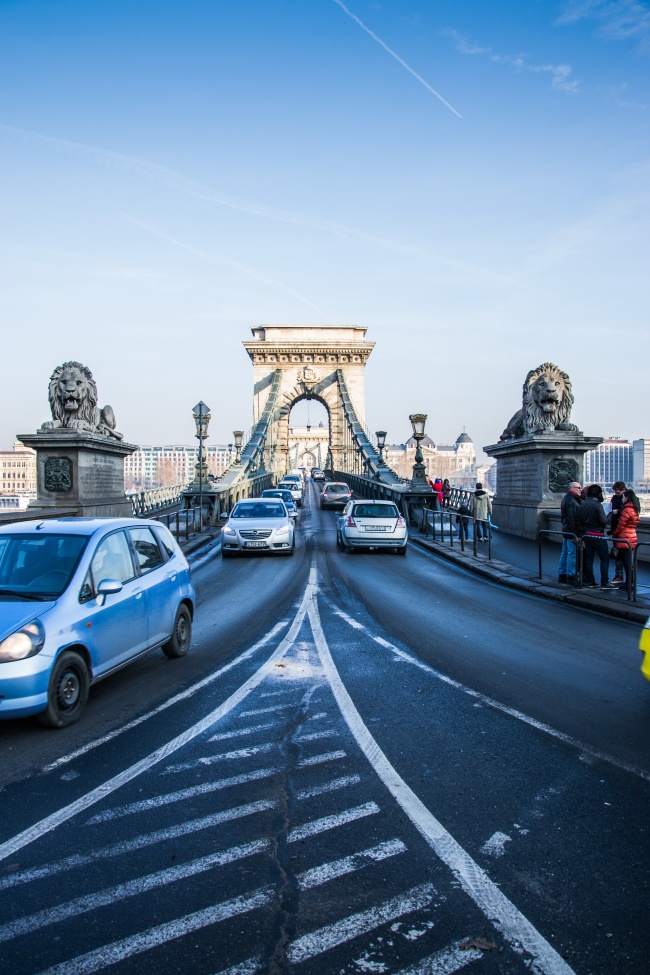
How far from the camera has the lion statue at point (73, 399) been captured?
18.8 m

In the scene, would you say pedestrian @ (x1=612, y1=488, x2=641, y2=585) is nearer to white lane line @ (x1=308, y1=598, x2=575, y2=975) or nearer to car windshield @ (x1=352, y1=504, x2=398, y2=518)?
car windshield @ (x1=352, y1=504, x2=398, y2=518)

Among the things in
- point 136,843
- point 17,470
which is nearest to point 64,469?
point 136,843

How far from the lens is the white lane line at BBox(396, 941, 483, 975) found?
2.45 meters

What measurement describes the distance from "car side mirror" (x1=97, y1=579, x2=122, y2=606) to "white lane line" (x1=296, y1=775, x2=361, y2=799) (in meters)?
2.51

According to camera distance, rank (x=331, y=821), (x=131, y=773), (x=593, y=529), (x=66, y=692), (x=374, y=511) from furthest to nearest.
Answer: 1. (x=374, y=511)
2. (x=593, y=529)
3. (x=66, y=692)
4. (x=131, y=773)
5. (x=331, y=821)

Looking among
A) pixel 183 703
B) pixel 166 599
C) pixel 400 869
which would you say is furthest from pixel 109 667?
pixel 400 869

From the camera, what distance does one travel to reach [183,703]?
224 inches

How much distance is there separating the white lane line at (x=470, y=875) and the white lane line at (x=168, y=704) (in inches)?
65.4

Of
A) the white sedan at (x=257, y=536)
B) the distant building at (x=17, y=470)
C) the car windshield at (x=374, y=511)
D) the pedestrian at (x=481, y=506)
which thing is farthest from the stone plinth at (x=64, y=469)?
the distant building at (x=17, y=470)

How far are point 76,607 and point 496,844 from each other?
3535 mm

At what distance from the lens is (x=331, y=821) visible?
140 inches

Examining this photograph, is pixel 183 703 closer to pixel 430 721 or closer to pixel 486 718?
pixel 430 721

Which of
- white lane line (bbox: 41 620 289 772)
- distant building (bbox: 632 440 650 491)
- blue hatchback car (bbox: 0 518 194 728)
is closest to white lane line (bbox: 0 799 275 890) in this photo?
white lane line (bbox: 41 620 289 772)

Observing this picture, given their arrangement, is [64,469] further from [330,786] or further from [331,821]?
[331,821]
